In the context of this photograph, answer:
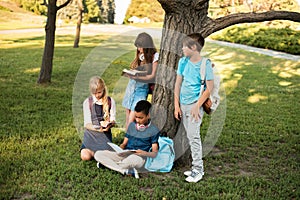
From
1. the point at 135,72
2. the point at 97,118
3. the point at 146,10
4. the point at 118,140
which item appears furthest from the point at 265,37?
the point at 146,10

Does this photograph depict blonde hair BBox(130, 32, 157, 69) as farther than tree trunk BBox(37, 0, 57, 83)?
No

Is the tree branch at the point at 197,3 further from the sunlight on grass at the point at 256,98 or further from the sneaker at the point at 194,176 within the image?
the sunlight on grass at the point at 256,98

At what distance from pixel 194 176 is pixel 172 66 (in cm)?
117

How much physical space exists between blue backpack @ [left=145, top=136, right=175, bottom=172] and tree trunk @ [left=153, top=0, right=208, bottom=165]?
145 millimetres

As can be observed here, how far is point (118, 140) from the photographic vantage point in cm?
532

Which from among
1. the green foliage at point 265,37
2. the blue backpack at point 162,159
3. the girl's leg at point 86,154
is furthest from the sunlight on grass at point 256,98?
the green foliage at point 265,37

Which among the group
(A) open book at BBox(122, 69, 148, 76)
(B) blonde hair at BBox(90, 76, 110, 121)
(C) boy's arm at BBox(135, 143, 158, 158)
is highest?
(A) open book at BBox(122, 69, 148, 76)

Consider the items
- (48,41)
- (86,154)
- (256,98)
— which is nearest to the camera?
(86,154)

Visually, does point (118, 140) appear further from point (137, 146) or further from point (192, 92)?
point (192, 92)

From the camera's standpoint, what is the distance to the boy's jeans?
409 centimetres

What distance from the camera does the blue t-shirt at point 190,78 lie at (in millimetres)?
3971

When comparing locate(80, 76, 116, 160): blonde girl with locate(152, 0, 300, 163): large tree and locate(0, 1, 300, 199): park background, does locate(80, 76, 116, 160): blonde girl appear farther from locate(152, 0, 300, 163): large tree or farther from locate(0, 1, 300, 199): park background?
locate(152, 0, 300, 163): large tree

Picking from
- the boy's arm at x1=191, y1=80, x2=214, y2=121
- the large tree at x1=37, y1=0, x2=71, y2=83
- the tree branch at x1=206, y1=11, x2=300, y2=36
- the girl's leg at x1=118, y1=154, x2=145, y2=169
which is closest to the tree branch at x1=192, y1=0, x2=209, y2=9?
the tree branch at x1=206, y1=11, x2=300, y2=36

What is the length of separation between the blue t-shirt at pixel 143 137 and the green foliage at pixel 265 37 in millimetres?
15171
